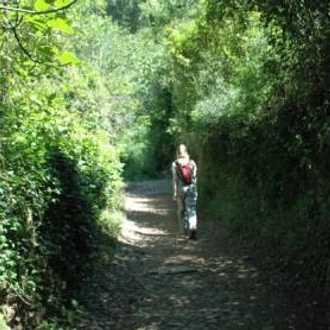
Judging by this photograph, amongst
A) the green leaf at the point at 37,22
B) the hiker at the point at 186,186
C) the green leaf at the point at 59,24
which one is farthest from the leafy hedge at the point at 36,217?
the hiker at the point at 186,186

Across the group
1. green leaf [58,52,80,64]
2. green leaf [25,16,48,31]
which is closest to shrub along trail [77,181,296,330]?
green leaf [58,52,80,64]

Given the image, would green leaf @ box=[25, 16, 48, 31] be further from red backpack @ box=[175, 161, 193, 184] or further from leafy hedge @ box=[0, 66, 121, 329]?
red backpack @ box=[175, 161, 193, 184]

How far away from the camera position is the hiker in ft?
40.8

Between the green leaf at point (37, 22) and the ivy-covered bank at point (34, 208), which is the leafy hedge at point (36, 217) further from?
the green leaf at point (37, 22)

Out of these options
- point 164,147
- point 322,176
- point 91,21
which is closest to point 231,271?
point 322,176

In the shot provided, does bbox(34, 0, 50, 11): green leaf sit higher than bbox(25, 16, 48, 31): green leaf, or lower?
higher

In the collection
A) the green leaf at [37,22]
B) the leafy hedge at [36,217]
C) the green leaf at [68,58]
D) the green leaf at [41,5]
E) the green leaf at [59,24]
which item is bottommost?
the leafy hedge at [36,217]

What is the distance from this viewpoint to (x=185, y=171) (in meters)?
12.4

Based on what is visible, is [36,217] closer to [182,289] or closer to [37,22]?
[182,289]

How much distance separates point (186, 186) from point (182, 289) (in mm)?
4331

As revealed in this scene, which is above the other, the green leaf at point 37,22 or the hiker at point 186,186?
the green leaf at point 37,22

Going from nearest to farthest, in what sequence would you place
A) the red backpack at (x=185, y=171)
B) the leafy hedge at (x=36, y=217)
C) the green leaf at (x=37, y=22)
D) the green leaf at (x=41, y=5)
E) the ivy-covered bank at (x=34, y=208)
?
the green leaf at (x=41, y=5), the green leaf at (x=37, y=22), the ivy-covered bank at (x=34, y=208), the leafy hedge at (x=36, y=217), the red backpack at (x=185, y=171)

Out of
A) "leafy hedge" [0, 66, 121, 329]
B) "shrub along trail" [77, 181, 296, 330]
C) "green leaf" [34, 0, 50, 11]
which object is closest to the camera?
"green leaf" [34, 0, 50, 11]

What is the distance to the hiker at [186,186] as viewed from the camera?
40.8 feet
